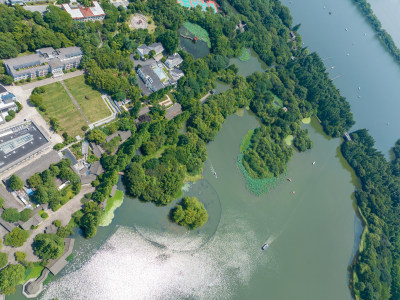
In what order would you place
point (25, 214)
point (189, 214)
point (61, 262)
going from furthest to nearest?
1. point (189, 214)
2. point (25, 214)
3. point (61, 262)

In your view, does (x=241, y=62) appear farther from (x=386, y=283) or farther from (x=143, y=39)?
(x=386, y=283)

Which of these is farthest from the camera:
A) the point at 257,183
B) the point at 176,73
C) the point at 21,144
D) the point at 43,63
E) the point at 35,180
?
the point at 176,73

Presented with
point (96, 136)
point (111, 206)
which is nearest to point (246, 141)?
point (96, 136)

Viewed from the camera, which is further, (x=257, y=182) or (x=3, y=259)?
(x=257, y=182)

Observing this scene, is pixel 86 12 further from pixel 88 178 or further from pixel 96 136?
pixel 88 178

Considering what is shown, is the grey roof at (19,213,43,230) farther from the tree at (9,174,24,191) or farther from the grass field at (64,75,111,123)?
the grass field at (64,75,111,123)

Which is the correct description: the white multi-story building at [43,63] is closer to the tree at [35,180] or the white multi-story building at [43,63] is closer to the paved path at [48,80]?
the paved path at [48,80]

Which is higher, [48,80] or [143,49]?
[143,49]
